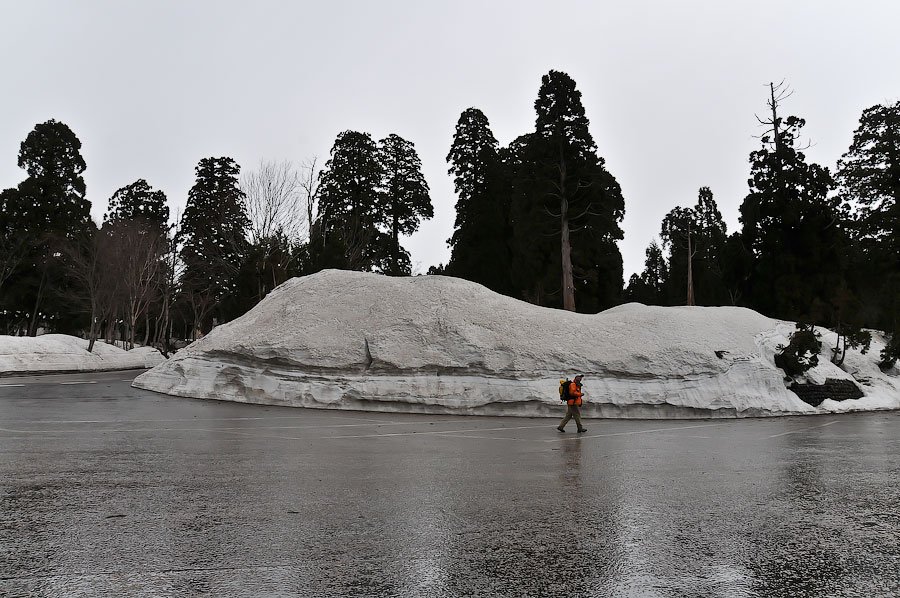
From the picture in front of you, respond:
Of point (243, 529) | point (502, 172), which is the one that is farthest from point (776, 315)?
point (243, 529)

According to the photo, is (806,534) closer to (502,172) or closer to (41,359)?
(41,359)

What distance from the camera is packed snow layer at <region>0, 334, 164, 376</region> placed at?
1144 inches

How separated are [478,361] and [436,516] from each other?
13150 millimetres

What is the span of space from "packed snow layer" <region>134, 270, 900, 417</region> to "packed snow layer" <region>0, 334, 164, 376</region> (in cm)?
1075

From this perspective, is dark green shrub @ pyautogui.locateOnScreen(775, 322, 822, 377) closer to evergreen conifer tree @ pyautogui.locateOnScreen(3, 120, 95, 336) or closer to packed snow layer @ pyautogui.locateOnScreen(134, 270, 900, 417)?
packed snow layer @ pyautogui.locateOnScreen(134, 270, 900, 417)

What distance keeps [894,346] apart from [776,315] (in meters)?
8.92

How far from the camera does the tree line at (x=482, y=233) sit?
3256 centimetres

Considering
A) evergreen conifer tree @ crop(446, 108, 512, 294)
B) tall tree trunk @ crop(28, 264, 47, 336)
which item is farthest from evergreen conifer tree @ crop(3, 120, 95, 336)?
evergreen conifer tree @ crop(446, 108, 512, 294)

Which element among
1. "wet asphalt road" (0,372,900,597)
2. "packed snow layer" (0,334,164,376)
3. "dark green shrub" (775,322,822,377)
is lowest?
"wet asphalt road" (0,372,900,597)

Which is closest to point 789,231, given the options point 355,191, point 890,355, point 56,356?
point 890,355

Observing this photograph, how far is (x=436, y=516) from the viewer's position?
5648mm

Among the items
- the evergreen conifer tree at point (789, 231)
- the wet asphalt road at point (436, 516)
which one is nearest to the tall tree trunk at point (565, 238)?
the evergreen conifer tree at point (789, 231)

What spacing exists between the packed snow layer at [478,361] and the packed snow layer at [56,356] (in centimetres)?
1075

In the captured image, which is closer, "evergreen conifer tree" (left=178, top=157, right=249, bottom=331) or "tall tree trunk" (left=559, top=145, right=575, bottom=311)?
"tall tree trunk" (left=559, top=145, right=575, bottom=311)
